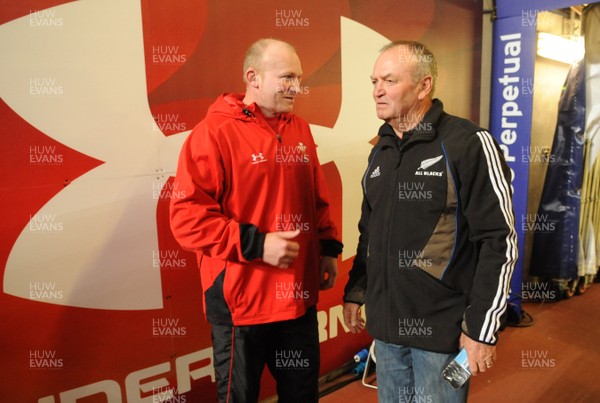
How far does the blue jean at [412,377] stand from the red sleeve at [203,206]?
1.90 feet

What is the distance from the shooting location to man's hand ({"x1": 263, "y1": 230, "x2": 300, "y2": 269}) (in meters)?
1.42

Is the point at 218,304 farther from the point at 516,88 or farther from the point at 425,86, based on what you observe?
the point at 516,88

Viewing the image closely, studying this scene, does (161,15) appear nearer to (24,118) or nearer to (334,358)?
(24,118)

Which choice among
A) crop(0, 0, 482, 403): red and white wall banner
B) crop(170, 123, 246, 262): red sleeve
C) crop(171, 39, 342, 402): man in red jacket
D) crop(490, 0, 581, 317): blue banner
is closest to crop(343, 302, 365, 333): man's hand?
crop(171, 39, 342, 402): man in red jacket

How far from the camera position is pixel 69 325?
5.97 feet

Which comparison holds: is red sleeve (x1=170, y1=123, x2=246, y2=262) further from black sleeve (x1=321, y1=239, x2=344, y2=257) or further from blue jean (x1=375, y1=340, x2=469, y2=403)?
blue jean (x1=375, y1=340, x2=469, y2=403)

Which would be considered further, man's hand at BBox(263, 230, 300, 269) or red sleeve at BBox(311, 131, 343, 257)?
red sleeve at BBox(311, 131, 343, 257)

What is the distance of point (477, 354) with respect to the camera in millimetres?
1264

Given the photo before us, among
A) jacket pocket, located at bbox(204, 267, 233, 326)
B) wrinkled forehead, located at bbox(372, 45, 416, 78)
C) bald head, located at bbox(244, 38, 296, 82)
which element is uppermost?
bald head, located at bbox(244, 38, 296, 82)

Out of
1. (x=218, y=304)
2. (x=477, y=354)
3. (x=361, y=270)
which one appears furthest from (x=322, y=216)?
(x=477, y=354)

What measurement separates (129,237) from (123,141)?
0.40 meters

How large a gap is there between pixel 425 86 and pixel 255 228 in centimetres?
69

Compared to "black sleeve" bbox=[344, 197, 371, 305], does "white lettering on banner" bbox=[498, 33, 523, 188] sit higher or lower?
higher

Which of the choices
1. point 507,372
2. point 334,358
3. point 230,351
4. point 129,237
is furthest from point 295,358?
point 507,372
